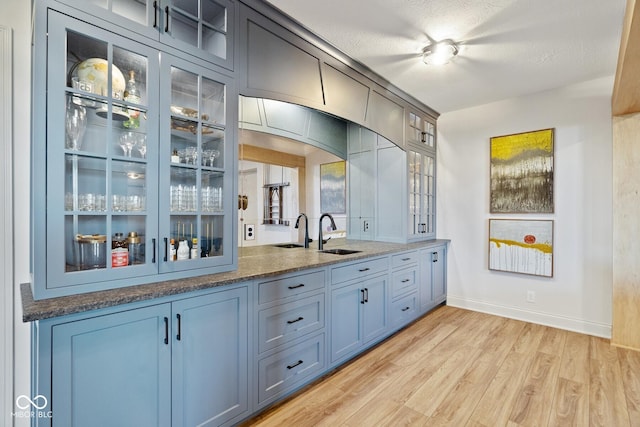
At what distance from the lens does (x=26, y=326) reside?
5.21 feet

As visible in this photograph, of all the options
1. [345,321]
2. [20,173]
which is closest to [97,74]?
[20,173]

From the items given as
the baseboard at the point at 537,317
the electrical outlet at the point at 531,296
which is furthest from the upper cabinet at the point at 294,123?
the electrical outlet at the point at 531,296

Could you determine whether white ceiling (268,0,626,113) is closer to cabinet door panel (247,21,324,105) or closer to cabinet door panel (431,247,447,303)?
cabinet door panel (247,21,324,105)

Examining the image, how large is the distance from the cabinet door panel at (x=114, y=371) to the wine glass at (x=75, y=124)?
802 mm

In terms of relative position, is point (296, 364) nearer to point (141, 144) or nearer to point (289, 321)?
point (289, 321)

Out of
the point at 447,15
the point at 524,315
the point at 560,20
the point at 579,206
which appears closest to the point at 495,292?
the point at 524,315

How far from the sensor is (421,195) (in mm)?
3865

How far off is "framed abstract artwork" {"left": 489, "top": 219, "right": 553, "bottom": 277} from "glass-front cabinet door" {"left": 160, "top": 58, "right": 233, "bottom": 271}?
3.25 m

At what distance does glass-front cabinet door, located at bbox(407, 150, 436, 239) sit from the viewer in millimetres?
3676

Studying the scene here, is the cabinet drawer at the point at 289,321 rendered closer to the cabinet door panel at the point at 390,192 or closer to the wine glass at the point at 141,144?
the wine glass at the point at 141,144

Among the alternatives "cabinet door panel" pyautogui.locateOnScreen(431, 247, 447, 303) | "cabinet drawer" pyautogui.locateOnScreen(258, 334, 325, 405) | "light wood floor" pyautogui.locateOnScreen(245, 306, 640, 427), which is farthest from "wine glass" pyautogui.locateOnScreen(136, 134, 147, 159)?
"cabinet door panel" pyautogui.locateOnScreen(431, 247, 447, 303)

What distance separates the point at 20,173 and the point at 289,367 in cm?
189

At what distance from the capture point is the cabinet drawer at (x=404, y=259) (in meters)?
3.04

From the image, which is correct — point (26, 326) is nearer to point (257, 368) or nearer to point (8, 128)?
point (8, 128)
